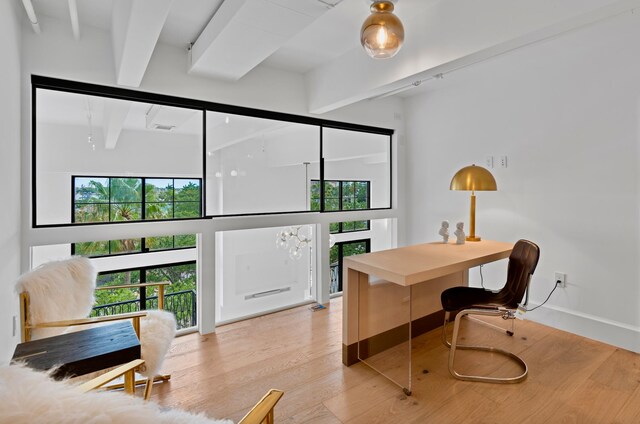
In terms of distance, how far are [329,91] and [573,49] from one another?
7.75 ft

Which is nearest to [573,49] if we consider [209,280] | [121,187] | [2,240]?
[209,280]

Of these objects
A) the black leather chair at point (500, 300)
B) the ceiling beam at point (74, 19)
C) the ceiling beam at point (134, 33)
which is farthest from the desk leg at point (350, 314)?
the ceiling beam at point (74, 19)

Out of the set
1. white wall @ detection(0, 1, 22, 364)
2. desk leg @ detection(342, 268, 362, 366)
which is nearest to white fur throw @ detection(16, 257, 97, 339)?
white wall @ detection(0, 1, 22, 364)

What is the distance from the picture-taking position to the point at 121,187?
116 inches

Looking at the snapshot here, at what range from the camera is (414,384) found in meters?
2.38

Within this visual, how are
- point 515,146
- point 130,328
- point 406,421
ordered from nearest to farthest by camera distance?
point 130,328 → point 406,421 → point 515,146

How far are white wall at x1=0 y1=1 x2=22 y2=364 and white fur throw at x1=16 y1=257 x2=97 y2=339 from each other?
213mm

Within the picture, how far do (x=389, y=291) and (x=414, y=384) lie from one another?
0.76m

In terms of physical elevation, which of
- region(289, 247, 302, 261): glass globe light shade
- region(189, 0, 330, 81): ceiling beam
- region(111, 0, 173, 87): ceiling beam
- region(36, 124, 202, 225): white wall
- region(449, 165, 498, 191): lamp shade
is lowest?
region(289, 247, 302, 261): glass globe light shade

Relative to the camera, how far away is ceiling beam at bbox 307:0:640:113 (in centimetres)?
181

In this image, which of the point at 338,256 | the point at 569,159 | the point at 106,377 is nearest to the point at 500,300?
the point at 569,159

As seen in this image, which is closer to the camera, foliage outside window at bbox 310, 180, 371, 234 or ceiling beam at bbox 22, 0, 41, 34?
ceiling beam at bbox 22, 0, 41, 34

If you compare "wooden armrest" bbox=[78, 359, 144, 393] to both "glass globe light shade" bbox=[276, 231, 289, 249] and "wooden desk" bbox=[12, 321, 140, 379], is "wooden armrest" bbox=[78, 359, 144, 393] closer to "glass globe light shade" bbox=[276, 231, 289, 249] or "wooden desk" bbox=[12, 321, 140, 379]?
"wooden desk" bbox=[12, 321, 140, 379]

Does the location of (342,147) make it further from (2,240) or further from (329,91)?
(2,240)
